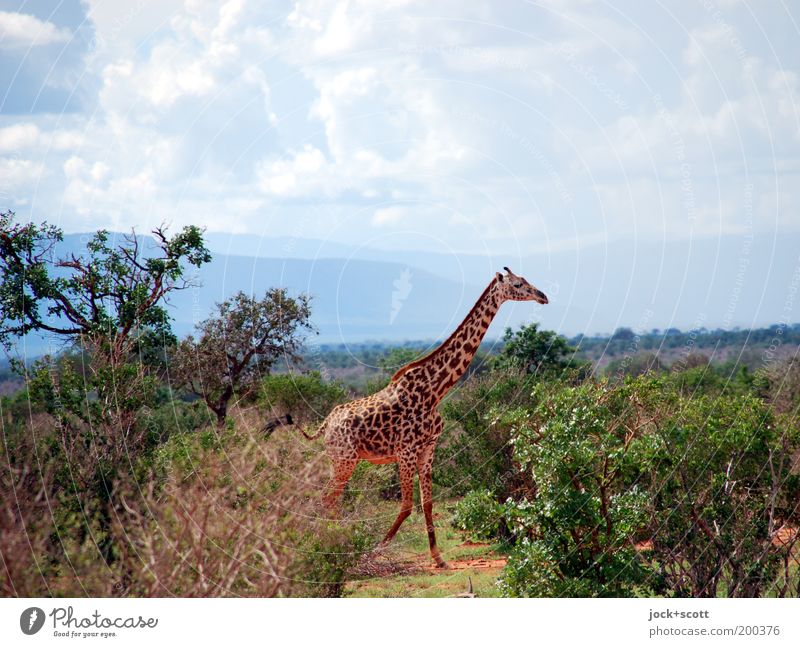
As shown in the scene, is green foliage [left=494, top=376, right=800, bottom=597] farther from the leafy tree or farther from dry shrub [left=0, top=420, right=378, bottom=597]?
the leafy tree

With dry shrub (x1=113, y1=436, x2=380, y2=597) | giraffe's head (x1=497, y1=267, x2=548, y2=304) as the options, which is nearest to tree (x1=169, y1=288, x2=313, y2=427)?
dry shrub (x1=113, y1=436, x2=380, y2=597)

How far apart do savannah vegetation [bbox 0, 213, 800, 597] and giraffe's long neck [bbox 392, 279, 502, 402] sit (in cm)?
86

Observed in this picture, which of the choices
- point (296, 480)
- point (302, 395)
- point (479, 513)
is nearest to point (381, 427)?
point (296, 480)

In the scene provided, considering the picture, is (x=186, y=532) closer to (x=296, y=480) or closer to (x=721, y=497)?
(x=296, y=480)

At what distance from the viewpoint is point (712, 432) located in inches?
424

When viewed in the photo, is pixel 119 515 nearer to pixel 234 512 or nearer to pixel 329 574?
pixel 234 512

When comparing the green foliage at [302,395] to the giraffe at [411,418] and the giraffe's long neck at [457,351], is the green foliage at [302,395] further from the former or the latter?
the giraffe's long neck at [457,351]

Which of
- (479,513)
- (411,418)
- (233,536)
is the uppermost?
(411,418)

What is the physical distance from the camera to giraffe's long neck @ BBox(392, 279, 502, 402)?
11273 mm

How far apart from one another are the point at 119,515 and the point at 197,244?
5597mm

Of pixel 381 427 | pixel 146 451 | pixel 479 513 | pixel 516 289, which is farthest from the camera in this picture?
pixel 146 451

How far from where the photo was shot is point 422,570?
38.6 feet

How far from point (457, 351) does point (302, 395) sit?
7735mm

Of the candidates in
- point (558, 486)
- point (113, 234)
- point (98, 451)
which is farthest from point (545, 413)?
point (113, 234)
